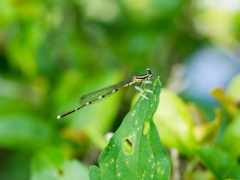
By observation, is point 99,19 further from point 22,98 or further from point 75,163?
point 75,163

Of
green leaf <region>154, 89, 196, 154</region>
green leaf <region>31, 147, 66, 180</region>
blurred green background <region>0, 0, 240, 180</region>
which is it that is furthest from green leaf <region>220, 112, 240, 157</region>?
blurred green background <region>0, 0, 240, 180</region>

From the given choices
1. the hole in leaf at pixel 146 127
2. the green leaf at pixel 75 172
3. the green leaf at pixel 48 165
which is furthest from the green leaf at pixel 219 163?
the green leaf at pixel 48 165

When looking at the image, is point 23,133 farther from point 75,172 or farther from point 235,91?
point 235,91

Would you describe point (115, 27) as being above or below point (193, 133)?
above

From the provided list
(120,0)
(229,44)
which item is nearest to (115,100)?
(120,0)

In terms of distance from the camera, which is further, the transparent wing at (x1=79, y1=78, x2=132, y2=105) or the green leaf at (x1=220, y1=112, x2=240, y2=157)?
the transparent wing at (x1=79, y1=78, x2=132, y2=105)

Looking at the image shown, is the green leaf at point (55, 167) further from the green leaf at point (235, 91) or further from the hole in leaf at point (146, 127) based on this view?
the green leaf at point (235, 91)

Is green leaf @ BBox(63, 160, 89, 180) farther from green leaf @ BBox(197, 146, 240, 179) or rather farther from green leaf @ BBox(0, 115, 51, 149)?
green leaf @ BBox(0, 115, 51, 149)
